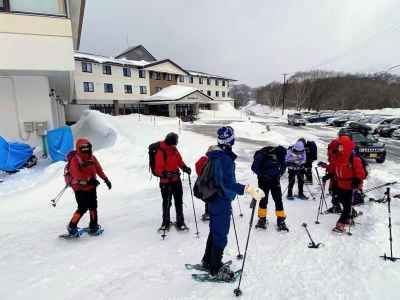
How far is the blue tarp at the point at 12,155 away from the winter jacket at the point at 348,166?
9615 millimetres

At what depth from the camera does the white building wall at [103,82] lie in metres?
38.0

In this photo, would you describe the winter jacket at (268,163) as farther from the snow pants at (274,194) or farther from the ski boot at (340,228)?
the ski boot at (340,228)

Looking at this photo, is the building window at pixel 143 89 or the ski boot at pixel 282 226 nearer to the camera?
the ski boot at pixel 282 226

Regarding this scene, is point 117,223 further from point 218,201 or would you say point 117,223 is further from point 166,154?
point 218,201

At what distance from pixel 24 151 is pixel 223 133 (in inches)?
338

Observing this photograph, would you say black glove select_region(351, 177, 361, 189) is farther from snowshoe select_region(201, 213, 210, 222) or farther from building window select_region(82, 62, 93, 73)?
building window select_region(82, 62, 93, 73)

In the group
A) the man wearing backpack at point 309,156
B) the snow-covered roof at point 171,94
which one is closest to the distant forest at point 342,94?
the snow-covered roof at point 171,94

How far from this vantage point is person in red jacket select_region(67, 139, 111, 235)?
428 centimetres

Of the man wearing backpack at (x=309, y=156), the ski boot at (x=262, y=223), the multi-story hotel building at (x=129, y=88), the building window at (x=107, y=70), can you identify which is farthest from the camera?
the building window at (x=107, y=70)

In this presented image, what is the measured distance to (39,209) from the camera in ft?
20.5

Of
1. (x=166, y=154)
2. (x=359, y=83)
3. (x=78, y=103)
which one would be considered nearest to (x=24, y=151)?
(x=166, y=154)

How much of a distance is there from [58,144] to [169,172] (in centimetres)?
697

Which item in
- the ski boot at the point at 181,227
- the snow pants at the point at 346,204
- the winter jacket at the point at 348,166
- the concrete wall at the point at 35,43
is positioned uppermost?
the concrete wall at the point at 35,43

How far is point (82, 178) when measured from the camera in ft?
14.1
